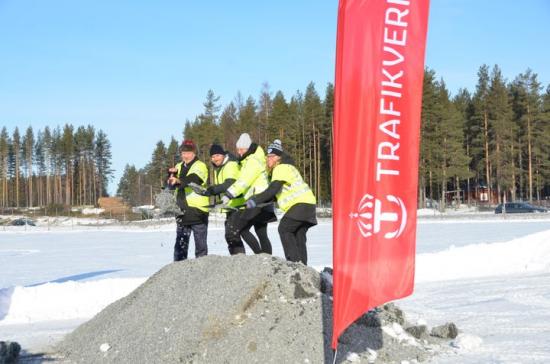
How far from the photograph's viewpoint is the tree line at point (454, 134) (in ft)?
174

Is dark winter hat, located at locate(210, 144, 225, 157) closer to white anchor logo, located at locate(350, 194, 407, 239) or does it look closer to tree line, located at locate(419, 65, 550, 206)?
white anchor logo, located at locate(350, 194, 407, 239)

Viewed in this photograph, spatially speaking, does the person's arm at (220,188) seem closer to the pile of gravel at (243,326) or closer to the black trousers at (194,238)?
the black trousers at (194,238)

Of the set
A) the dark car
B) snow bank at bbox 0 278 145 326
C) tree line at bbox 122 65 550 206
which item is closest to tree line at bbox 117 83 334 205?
tree line at bbox 122 65 550 206

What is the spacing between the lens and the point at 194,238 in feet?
26.3

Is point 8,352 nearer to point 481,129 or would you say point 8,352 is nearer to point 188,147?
point 188,147

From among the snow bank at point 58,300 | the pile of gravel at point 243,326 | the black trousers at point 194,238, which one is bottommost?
the snow bank at point 58,300

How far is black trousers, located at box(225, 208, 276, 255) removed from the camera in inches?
284

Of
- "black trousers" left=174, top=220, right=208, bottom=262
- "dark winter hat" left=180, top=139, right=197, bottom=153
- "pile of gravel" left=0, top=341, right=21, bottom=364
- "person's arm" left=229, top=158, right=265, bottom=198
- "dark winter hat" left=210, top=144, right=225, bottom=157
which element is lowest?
"pile of gravel" left=0, top=341, right=21, bottom=364

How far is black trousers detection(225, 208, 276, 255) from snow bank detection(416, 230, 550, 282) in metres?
4.67

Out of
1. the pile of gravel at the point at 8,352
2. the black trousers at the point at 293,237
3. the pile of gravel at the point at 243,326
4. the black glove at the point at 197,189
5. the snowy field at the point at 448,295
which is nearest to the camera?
the pile of gravel at the point at 243,326

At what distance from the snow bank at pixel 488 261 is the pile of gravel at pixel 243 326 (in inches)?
231

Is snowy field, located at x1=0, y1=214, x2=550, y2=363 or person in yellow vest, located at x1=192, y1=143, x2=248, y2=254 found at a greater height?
person in yellow vest, located at x1=192, y1=143, x2=248, y2=254

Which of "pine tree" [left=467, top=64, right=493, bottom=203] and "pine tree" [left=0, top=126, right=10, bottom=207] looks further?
"pine tree" [left=0, top=126, right=10, bottom=207]

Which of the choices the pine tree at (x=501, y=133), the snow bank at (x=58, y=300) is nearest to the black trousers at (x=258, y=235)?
the snow bank at (x=58, y=300)
